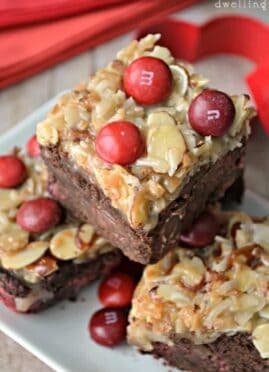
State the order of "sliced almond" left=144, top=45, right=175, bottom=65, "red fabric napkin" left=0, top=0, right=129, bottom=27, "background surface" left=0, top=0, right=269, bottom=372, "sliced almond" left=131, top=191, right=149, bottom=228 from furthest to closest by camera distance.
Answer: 1. "red fabric napkin" left=0, top=0, right=129, bottom=27
2. "background surface" left=0, top=0, right=269, bottom=372
3. "sliced almond" left=144, top=45, right=175, bottom=65
4. "sliced almond" left=131, top=191, right=149, bottom=228

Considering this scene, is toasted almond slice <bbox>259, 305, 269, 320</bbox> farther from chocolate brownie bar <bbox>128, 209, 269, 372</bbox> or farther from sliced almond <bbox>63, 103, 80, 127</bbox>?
sliced almond <bbox>63, 103, 80, 127</bbox>

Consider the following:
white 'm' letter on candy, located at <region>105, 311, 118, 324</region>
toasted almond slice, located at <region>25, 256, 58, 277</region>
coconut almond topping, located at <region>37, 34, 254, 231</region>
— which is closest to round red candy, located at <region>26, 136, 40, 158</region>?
coconut almond topping, located at <region>37, 34, 254, 231</region>

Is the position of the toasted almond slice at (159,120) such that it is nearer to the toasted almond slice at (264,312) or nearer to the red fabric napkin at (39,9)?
the toasted almond slice at (264,312)

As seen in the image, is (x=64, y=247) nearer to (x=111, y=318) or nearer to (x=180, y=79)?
(x=111, y=318)

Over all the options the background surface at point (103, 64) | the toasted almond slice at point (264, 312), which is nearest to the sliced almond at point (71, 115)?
the toasted almond slice at point (264, 312)

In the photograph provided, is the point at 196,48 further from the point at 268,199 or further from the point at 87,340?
the point at 87,340

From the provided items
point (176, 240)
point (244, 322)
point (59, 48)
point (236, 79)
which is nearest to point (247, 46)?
point (236, 79)
